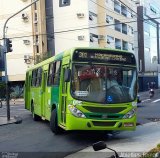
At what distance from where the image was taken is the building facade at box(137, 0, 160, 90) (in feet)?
242

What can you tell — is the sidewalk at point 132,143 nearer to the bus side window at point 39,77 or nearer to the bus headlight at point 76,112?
the bus headlight at point 76,112

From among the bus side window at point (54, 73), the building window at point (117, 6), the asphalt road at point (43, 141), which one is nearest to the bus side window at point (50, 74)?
the bus side window at point (54, 73)

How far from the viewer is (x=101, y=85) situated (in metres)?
12.4

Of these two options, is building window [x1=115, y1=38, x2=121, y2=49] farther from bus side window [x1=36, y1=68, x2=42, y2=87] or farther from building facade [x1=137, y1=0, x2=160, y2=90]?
bus side window [x1=36, y1=68, x2=42, y2=87]

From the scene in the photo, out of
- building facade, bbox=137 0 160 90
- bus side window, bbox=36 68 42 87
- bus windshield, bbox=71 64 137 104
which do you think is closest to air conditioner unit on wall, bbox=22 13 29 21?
building facade, bbox=137 0 160 90

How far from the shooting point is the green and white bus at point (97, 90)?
12180 millimetres

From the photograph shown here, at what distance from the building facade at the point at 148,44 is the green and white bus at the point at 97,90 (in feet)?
185

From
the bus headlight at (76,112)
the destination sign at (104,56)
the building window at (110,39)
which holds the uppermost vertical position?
the building window at (110,39)

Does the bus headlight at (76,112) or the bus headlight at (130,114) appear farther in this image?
the bus headlight at (130,114)

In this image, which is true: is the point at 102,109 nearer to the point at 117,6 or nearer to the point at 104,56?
the point at 104,56

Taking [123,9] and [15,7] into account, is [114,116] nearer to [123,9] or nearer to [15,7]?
[15,7]

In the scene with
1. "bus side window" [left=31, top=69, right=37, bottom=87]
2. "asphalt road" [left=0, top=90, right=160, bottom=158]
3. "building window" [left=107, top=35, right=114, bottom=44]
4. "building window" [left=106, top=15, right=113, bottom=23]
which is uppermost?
"building window" [left=106, top=15, right=113, bottom=23]

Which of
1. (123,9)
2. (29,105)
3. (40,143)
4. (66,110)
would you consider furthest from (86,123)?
(123,9)

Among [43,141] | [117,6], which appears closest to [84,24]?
[117,6]
